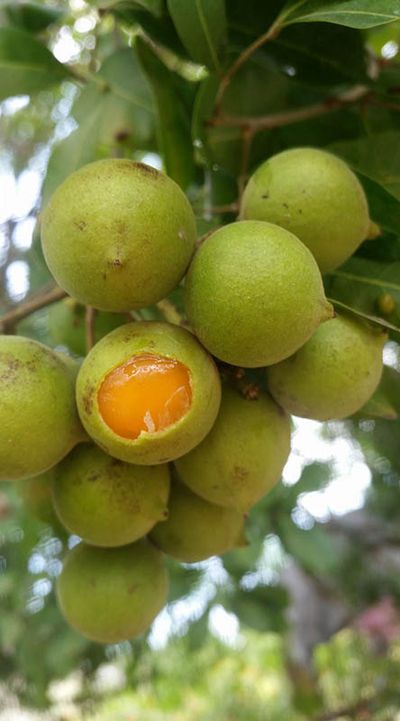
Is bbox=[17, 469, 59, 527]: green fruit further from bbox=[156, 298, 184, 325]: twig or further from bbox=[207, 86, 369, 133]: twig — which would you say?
bbox=[207, 86, 369, 133]: twig

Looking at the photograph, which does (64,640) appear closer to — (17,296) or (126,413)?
(17,296)

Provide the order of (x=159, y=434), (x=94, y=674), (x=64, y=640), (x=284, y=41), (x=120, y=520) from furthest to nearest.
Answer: (x=94, y=674)
(x=64, y=640)
(x=284, y=41)
(x=120, y=520)
(x=159, y=434)

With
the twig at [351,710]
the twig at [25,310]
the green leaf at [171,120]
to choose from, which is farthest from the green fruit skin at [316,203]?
the twig at [351,710]

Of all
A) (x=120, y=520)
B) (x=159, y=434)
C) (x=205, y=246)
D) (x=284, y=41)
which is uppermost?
(x=284, y=41)

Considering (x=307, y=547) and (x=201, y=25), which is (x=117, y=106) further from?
(x=307, y=547)

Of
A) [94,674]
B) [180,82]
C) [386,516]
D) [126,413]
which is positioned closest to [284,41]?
[180,82]

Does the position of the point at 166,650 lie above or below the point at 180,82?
below
